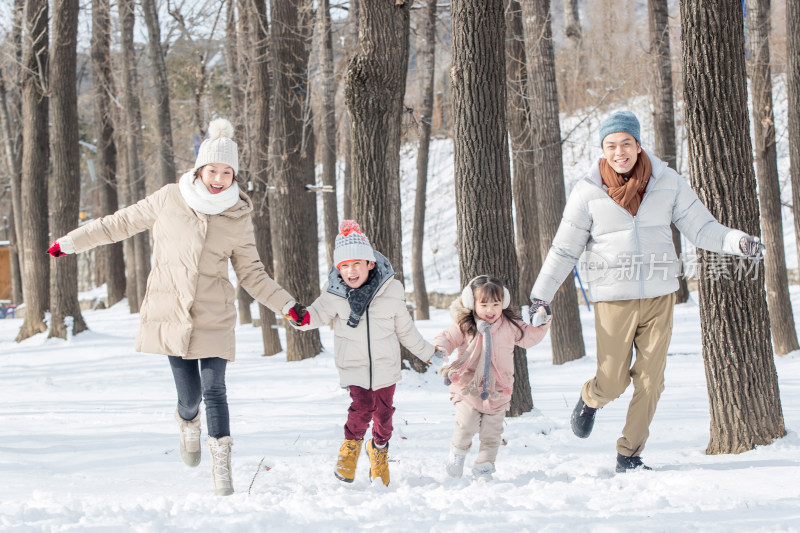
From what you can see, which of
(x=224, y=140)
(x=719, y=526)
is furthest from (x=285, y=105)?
(x=719, y=526)

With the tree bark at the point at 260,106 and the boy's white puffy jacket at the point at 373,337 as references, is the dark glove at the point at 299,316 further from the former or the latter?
the tree bark at the point at 260,106

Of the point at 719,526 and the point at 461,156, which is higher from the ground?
the point at 461,156

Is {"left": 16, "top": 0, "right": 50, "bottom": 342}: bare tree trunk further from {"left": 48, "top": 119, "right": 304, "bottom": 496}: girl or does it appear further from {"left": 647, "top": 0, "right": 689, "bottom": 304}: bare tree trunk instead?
{"left": 647, "top": 0, "right": 689, "bottom": 304}: bare tree trunk

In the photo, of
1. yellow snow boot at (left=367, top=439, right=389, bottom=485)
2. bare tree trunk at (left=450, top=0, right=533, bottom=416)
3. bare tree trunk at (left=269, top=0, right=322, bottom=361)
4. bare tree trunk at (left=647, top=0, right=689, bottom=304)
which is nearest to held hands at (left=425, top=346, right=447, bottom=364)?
yellow snow boot at (left=367, top=439, right=389, bottom=485)

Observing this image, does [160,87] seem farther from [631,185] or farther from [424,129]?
[631,185]

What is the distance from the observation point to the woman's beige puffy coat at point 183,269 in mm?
4320

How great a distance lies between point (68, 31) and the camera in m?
13.1

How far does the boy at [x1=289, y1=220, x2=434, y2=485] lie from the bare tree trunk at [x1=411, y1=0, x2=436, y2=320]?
940cm

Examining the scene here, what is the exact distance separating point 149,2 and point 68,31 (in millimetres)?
1605

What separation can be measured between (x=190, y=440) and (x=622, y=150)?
3.14m

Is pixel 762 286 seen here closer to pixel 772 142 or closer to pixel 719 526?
pixel 719 526

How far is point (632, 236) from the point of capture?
4.36m

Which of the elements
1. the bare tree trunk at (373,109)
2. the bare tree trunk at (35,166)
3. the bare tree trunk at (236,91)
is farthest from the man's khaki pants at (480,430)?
the bare tree trunk at (236,91)

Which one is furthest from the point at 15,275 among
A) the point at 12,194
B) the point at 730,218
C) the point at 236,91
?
the point at 730,218
